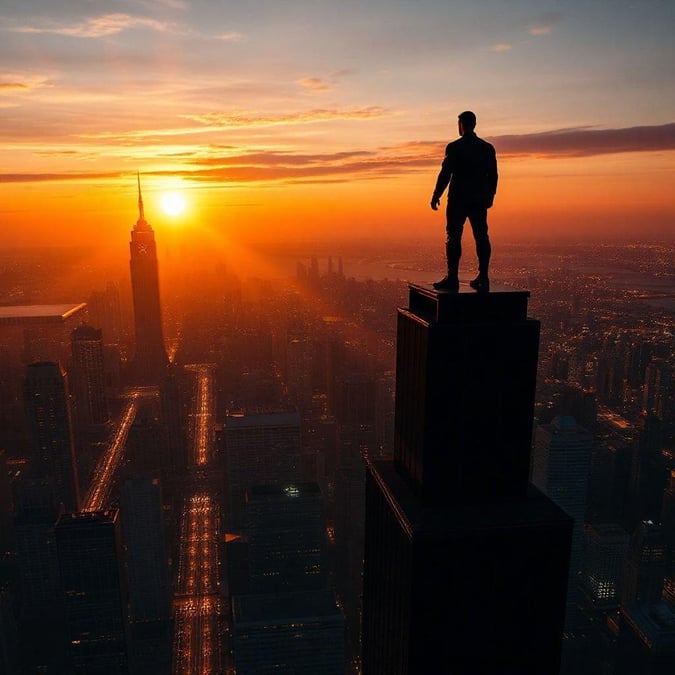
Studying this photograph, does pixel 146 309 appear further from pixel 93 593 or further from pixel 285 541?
pixel 93 593

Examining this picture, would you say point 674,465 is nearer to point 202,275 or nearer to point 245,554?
point 245,554

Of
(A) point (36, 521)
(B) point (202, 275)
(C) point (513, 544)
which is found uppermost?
(C) point (513, 544)

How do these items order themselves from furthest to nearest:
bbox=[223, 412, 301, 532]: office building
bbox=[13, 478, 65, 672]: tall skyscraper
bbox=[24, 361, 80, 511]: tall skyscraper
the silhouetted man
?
1. bbox=[24, 361, 80, 511]: tall skyscraper
2. bbox=[223, 412, 301, 532]: office building
3. bbox=[13, 478, 65, 672]: tall skyscraper
4. the silhouetted man

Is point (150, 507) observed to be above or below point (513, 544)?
below

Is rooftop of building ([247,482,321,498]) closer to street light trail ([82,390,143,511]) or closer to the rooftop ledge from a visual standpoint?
street light trail ([82,390,143,511])

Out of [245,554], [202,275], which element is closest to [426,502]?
[245,554]

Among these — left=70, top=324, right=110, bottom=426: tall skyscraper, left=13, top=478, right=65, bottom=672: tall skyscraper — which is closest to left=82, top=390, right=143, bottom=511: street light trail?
left=70, top=324, right=110, bottom=426: tall skyscraper

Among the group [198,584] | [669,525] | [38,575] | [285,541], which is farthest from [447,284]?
[669,525]

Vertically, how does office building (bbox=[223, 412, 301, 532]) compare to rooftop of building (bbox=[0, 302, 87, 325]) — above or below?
below
